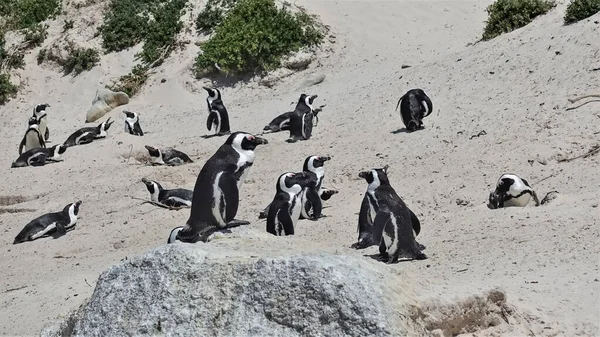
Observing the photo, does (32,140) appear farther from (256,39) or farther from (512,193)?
(512,193)

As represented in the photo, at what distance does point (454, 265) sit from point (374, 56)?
9687 millimetres

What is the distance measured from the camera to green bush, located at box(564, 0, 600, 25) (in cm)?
1323

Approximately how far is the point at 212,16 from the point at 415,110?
23.3 ft

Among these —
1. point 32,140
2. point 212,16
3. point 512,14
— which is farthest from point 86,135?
point 512,14

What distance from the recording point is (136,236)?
991 cm

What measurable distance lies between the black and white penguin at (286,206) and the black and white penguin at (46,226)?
9.23ft

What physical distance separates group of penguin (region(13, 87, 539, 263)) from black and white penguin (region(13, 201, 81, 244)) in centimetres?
1

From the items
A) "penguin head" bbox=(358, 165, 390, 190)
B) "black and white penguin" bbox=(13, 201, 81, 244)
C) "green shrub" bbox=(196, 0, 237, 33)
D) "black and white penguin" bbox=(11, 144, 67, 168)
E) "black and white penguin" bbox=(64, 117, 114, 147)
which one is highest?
"green shrub" bbox=(196, 0, 237, 33)

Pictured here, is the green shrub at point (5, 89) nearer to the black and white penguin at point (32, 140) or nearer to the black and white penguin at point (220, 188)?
the black and white penguin at point (32, 140)

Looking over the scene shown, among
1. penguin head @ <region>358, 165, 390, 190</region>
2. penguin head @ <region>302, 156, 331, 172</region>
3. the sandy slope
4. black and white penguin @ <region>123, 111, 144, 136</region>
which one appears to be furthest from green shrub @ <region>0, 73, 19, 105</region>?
penguin head @ <region>358, 165, 390, 190</region>

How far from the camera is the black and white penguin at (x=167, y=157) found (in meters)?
12.9

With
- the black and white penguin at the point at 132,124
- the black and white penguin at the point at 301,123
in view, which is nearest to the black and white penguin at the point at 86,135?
the black and white penguin at the point at 132,124

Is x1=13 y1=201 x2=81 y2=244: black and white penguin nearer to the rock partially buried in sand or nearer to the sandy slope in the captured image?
the sandy slope

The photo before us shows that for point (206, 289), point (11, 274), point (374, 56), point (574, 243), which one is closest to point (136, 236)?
point (11, 274)
